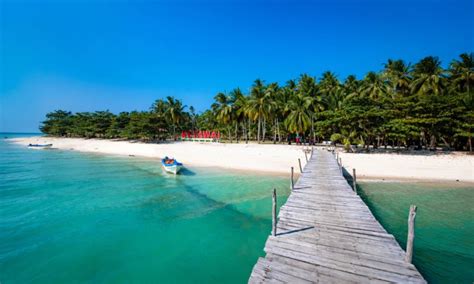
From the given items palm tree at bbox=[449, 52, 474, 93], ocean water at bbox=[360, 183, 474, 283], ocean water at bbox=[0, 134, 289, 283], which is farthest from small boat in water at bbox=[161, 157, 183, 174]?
palm tree at bbox=[449, 52, 474, 93]

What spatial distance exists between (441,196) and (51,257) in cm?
2071

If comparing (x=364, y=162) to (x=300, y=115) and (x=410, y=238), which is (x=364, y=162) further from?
(x=410, y=238)

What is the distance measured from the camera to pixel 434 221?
9570 mm

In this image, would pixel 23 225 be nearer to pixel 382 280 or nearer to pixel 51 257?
pixel 51 257

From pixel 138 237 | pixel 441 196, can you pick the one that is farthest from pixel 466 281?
pixel 138 237

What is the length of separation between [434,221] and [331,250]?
8.54m

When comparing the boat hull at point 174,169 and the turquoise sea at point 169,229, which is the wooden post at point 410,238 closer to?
the turquoise sea at point 169,229

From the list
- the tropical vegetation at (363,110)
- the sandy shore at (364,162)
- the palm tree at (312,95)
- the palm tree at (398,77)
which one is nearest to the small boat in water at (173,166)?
the sandy shore at (364,162)

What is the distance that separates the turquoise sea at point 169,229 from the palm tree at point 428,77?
23591 millimetres

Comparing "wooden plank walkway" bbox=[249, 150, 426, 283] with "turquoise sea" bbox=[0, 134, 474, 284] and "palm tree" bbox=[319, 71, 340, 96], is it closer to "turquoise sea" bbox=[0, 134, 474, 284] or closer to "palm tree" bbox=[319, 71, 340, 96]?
"turquoise sea" bbox=[0, 134, 474, 284]

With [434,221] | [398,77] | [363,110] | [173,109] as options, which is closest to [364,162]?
[363,110]

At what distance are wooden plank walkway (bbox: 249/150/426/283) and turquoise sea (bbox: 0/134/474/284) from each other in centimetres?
208

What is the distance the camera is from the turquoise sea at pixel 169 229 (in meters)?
6.55

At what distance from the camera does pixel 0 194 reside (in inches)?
532
